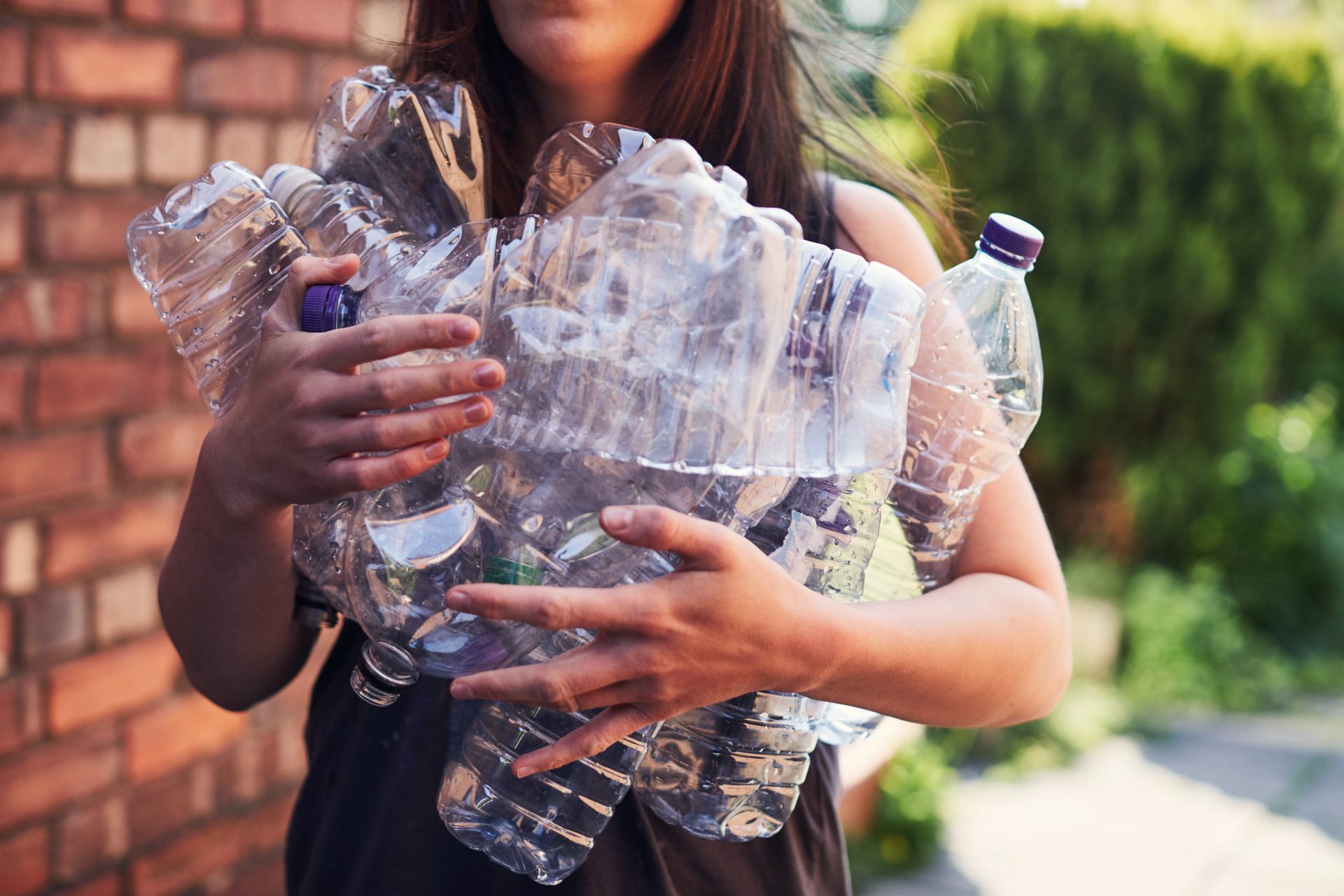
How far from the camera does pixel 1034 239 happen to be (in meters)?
1.18

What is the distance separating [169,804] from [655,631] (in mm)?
1805

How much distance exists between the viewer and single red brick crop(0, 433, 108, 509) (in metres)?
1.97

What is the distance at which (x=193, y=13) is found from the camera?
221 cm

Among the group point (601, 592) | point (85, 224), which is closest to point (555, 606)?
point (601, 592)

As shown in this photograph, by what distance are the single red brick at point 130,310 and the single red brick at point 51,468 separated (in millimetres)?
212

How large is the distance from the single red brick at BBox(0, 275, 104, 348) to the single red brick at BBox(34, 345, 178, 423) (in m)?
0.04

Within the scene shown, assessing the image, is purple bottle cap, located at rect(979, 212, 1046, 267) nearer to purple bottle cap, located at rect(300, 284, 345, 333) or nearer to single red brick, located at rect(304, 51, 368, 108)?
→ purple bottle cap, located at rect(300, 284, 345, 333)

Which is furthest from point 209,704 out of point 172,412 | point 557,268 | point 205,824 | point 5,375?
point 557,268

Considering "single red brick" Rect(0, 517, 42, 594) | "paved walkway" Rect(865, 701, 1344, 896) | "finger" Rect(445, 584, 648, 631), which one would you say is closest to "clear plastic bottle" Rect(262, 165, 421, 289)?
"finger" Rect(445, 584, 648, 631)

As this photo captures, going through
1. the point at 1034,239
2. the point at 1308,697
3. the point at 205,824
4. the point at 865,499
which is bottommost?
the point at 1308,697

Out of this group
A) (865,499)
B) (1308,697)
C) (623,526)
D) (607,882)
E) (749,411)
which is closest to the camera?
(623,526)

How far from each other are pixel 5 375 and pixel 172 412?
0.36 meters

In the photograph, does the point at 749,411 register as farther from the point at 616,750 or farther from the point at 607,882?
the point at 607,882

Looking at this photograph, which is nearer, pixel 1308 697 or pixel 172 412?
pixel 172 412
